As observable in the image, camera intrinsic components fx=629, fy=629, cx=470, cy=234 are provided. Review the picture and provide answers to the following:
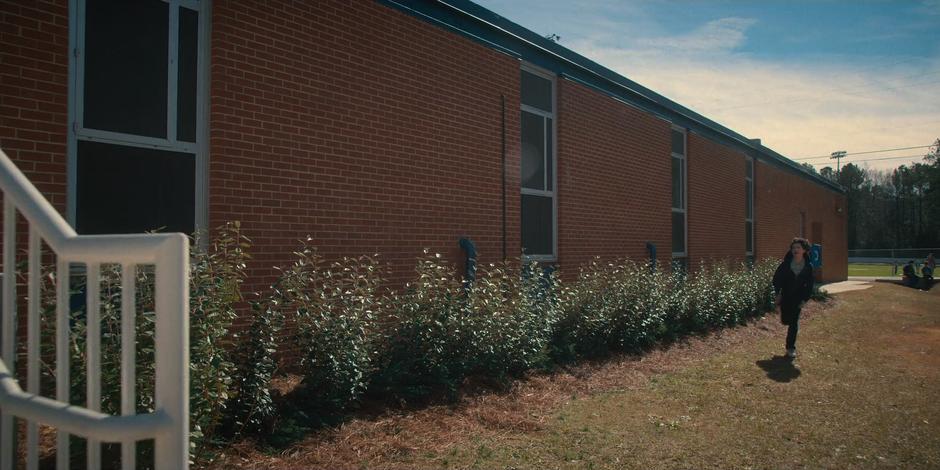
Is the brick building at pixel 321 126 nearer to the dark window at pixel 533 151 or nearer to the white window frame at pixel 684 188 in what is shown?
the dark window at pixel 533 151

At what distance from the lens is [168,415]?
1.78 meters

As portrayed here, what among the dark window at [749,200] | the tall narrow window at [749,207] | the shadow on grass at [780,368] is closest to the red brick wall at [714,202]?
the tall narrow window at [749,207]

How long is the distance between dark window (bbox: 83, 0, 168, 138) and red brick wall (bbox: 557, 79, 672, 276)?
587 cm

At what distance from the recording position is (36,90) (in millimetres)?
4215

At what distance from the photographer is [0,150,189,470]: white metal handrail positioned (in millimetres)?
1775

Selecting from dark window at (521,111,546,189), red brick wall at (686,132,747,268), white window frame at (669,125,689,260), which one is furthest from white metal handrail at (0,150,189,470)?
red brick wall at (686,132,747,268)

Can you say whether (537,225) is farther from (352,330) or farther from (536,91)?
(352,330)

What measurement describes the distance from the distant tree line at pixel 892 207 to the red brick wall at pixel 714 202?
6330cm

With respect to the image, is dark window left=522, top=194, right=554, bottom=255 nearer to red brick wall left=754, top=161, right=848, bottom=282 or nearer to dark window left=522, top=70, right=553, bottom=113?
dark window left=522, top=70, right=553, bottom=113

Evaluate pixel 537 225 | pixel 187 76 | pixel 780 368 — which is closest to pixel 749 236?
pixel 780 368

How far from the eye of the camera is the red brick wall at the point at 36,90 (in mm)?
4094

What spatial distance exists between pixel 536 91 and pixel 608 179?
2.21 metres

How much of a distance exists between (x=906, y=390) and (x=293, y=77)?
704 centimetres

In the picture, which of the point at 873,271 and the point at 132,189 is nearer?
the point at 132,189
